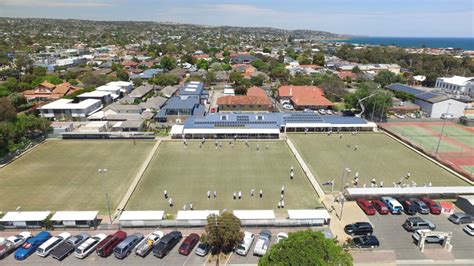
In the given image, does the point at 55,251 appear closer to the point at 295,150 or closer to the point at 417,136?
the point at 295,150

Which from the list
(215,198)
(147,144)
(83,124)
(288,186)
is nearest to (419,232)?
(288,186)

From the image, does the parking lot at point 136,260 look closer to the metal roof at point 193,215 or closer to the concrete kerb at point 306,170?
the metal roof at point 193,215

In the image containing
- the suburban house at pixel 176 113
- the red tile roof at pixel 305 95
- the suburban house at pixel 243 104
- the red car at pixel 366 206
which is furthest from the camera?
the red tile roof at pixel 305 95

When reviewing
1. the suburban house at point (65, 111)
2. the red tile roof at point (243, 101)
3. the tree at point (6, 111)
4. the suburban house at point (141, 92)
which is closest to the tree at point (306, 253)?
the tree at point (6, 111)

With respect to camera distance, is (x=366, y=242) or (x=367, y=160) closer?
(x=366, y=242)

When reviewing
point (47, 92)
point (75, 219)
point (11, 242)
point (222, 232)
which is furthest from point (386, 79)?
point (11, 242)

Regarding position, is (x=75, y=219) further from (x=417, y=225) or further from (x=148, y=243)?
(x=417, y=225)

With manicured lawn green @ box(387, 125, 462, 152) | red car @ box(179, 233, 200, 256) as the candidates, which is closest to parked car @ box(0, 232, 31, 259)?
red car @ box(179, 233, 200, 256)
